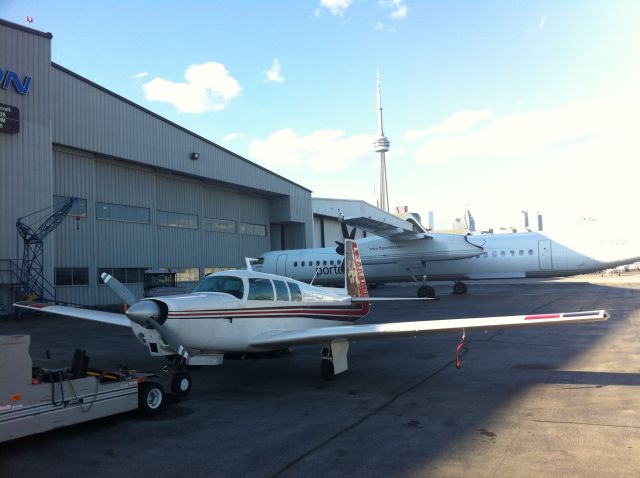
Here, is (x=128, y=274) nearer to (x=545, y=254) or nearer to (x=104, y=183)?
(x=104, y=183)

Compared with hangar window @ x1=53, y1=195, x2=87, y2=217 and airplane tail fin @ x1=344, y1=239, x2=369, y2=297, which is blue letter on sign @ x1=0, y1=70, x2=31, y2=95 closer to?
hangar window @ x1=53, y1=195, x2=87, y2=217

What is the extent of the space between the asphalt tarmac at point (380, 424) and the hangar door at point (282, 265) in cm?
2016

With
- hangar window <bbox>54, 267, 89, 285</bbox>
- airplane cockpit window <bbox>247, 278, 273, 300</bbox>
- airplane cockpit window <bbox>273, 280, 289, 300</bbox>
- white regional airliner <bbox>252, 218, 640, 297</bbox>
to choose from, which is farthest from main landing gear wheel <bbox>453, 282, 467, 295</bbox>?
airplane cockpit window <bbox>247, 278, 273, 300</bbox>

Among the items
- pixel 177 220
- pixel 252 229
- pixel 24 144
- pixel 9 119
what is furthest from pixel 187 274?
pixel 9 119

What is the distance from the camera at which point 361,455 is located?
5188 millimetres

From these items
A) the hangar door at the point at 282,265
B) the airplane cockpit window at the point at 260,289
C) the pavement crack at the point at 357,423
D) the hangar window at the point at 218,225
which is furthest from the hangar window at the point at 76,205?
the pavement crack at the point at 357,423

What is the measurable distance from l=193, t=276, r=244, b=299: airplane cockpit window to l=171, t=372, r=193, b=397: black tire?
1.70 meters

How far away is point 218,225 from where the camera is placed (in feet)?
114

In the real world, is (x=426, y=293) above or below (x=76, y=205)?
below

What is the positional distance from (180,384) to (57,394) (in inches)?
89.7

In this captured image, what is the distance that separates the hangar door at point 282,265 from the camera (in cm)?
3156

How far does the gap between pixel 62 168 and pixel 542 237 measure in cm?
2666

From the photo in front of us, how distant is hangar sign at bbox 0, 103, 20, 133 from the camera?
2102 cm

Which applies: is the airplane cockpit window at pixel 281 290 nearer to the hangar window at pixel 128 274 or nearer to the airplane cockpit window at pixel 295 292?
the airplane cockpit window at pixel 295 292
